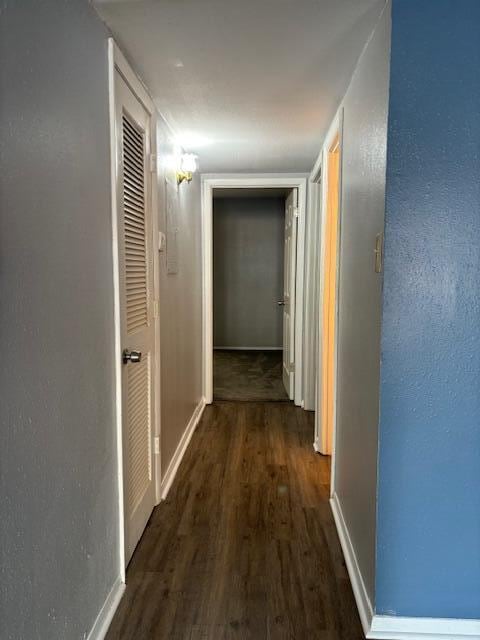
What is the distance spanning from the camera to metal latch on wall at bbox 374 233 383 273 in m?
1.49

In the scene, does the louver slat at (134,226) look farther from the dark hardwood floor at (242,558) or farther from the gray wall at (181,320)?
the dark hardwood floor at (242,558)

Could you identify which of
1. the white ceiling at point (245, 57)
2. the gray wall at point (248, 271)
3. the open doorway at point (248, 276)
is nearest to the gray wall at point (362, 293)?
the white ceiling at point (245, 57)

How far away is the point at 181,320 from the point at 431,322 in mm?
1972

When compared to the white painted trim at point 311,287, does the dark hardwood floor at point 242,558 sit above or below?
below

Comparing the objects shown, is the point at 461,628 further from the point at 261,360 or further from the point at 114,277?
the point at 261,360

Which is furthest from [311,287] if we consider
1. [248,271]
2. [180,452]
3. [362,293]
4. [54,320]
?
[248,271]

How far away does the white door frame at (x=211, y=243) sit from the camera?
4035mm

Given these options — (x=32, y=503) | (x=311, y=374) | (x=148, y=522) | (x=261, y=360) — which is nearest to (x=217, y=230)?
(x=261, y=360)

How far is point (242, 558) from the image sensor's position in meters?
2.02

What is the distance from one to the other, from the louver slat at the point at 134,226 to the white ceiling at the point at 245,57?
0.31 m

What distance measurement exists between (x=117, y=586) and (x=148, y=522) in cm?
53

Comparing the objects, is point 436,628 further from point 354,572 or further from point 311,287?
point 311,287

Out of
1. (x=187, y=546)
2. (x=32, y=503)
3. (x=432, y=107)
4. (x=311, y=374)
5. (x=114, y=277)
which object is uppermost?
(x=432, y=107)

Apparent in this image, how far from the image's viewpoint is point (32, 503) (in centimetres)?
110
